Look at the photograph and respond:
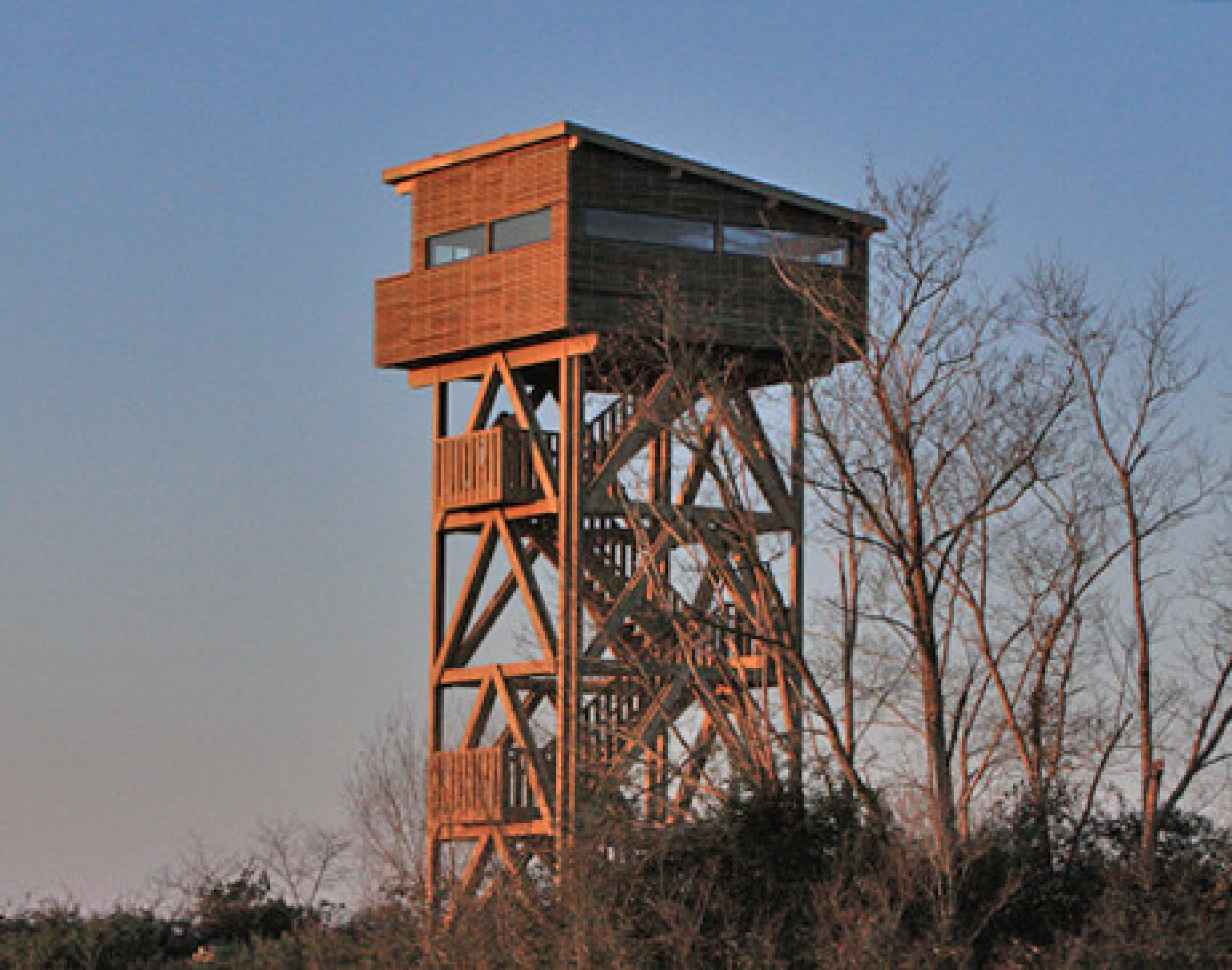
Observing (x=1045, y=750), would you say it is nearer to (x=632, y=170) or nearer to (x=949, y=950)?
(x=949, y=950)

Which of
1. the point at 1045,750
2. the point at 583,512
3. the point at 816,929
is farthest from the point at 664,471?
the point at 816,929

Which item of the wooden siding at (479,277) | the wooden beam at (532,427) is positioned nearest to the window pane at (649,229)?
the wooden siding at (479,277)

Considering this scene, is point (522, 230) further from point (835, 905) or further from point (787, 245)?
point (835, 905)

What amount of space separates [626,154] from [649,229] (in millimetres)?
822

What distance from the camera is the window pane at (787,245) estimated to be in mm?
26875

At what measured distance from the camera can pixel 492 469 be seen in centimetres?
2675

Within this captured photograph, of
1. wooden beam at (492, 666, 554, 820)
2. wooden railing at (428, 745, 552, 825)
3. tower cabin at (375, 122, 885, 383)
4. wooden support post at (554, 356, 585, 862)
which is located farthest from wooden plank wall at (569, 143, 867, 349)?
wooden railing at (428, 745, 552, 825)

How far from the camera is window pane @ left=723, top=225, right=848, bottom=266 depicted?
26.9 metres

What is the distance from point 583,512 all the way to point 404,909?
15.8ft

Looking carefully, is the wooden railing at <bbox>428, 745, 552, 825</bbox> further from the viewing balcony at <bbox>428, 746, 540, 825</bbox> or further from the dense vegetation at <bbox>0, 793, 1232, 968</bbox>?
the dense vegetation at <bbox>0, 793, 1232, 968</bbox>

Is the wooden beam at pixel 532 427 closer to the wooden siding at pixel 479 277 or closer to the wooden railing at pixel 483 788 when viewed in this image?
the wooden siding at pixel 479 277

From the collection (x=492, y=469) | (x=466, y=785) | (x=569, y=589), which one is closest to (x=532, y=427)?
(x=492, y=469)

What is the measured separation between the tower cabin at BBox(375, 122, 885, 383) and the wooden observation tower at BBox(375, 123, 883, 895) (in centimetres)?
3

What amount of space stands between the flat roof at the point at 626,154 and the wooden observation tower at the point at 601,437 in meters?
0.02
